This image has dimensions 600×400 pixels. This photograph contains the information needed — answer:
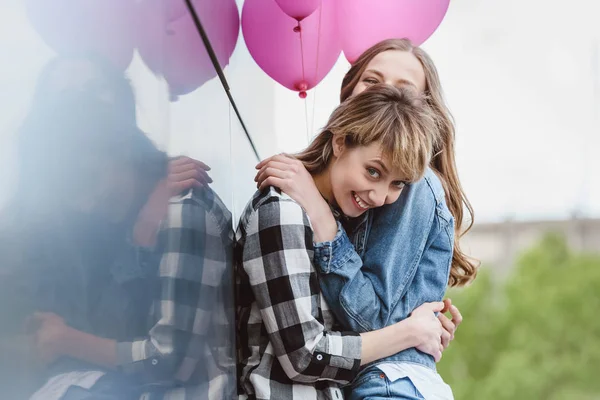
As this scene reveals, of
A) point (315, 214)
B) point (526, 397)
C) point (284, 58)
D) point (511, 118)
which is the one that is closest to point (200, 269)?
point (315, 214)

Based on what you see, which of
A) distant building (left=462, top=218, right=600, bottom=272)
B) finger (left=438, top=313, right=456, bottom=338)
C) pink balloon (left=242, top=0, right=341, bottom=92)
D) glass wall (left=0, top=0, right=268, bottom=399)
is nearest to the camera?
glass wall (left=0, top=0, right=268, bottom=399)

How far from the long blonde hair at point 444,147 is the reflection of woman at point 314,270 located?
0.86 feet

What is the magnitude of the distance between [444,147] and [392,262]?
14.7 inches

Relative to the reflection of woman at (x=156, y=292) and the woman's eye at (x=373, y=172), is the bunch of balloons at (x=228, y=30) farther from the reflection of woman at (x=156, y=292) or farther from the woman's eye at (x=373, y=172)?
the woman's eye at (x=373, y=172)

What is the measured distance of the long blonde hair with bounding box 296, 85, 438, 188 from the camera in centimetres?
97

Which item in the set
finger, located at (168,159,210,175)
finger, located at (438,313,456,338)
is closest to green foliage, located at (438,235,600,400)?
finger, located at (438,313,456,338)

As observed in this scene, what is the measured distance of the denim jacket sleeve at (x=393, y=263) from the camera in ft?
3.28

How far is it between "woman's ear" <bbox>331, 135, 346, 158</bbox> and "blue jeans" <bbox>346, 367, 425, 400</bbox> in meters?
0.33

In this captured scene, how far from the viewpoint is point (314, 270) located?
97 cm

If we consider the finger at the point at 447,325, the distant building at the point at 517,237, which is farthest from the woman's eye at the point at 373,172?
the distant building at the point at 517,237

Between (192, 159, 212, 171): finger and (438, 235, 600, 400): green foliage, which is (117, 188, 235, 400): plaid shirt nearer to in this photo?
(192, 159, 212, 171): finger

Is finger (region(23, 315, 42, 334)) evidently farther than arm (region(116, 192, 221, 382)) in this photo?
No

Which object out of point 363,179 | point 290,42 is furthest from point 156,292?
point 290,42

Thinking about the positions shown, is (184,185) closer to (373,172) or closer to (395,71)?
(373,172)
